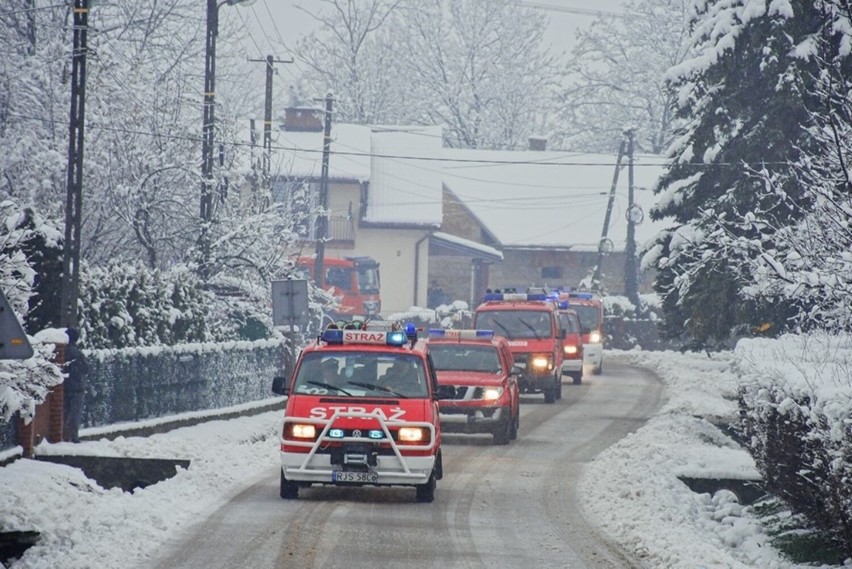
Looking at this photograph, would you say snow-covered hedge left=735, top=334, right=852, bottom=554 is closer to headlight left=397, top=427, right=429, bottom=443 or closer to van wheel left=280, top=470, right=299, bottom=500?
headlight left=397, top=427, right=429, bottom=443

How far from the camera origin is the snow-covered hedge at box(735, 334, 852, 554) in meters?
12.4

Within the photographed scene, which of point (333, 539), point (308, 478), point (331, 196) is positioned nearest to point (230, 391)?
point (308, 478)

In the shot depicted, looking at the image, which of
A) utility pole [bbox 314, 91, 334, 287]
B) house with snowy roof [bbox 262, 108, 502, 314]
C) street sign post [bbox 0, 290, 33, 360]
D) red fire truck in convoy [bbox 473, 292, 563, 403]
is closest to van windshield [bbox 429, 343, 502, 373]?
red fire truck in convoy [bbox 473, 292, 563, 403]

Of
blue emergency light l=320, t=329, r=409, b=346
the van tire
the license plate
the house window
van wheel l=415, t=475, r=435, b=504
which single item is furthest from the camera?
the house window

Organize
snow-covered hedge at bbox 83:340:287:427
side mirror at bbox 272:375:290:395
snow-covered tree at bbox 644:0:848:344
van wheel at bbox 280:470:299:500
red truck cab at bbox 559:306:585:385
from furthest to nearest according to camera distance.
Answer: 1. red truck cab at bbox 559:306:585:385
2. snow-covered tree at bbox 644:0:848:344
3. snow-covered hedge at bbox 83:340:287:427
4. side mirror at bbox 272:375:290:395
5. van wheel at bbox 280:470:299:500

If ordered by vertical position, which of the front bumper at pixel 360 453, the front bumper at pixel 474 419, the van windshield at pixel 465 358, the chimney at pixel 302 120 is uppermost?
the chimney at pixel 302 120

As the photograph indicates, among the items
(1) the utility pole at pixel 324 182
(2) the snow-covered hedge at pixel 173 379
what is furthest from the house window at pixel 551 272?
(2) the snow-covered hedge at pixel 173 379

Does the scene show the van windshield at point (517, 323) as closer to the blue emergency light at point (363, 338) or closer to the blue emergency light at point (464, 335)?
the blue emergency light at point (464, 335)

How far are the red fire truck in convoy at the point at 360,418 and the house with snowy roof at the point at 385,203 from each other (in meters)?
51.3

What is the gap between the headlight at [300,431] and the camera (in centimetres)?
1658

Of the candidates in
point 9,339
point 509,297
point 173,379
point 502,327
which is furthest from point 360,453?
point 509,297

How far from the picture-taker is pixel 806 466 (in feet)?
47.2

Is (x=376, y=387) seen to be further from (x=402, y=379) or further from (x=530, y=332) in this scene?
(x=530, y=332)

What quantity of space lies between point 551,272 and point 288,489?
6088 centimetres
